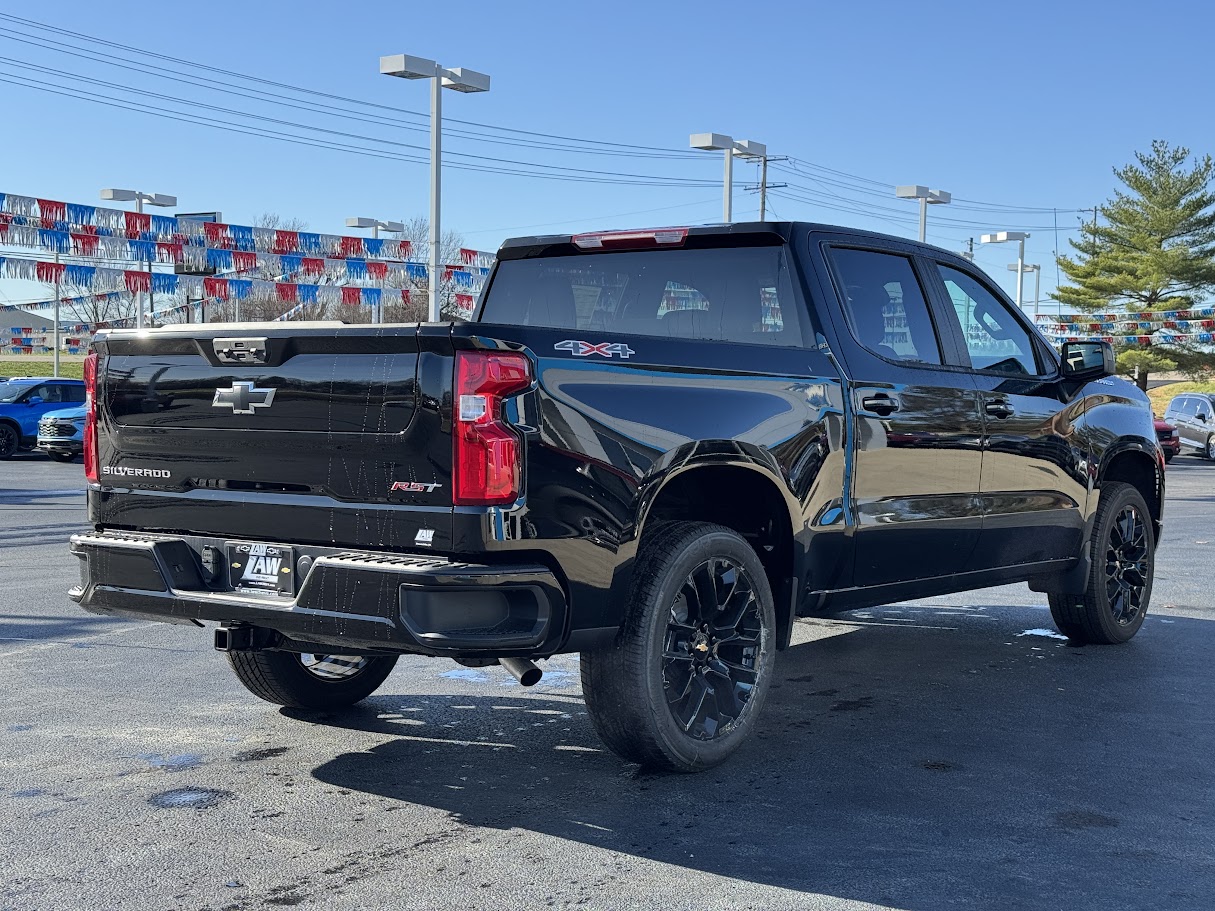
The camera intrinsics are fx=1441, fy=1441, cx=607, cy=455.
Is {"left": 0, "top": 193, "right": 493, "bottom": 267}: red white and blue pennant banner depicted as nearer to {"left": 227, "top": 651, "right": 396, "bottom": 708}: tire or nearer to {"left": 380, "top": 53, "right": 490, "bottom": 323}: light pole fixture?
{"left": 380, "top": 53, "right": 490, "bottom": 323}: light pole fixture

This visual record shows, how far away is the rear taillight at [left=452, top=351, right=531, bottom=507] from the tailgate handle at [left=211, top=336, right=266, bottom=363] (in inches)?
29.1

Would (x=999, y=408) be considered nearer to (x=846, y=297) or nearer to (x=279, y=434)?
(x=846, y=297)

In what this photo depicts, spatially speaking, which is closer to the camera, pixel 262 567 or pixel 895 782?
pixel 262 567

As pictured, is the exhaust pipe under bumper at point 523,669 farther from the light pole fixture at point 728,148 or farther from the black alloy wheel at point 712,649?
the light pole fixture at point 728,148

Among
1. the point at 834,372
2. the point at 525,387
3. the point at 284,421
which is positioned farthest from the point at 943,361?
→ the point at 284,421

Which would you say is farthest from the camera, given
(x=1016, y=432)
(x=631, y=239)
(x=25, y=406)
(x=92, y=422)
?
(x=25, y=406)

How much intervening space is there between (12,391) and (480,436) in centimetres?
2471

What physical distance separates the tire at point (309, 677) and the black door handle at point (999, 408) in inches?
112

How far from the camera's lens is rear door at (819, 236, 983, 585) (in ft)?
18.8

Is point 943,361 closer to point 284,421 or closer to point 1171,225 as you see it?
point 284,421

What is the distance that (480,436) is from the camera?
4215 mm

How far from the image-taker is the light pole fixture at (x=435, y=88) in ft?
72.3

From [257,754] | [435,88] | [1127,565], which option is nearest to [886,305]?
[1127,565]

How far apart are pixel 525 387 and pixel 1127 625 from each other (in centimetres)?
474
